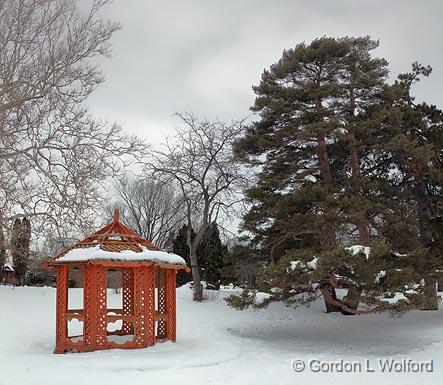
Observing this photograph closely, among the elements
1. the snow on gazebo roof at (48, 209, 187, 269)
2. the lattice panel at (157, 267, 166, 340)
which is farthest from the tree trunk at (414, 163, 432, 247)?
the snow on gazebo roof at (48, 209, 187, 269)

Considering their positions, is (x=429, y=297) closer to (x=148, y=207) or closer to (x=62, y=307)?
(x=62, y=307)

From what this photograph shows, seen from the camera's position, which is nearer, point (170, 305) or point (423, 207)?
point (170, 305)

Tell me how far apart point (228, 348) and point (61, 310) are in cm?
406

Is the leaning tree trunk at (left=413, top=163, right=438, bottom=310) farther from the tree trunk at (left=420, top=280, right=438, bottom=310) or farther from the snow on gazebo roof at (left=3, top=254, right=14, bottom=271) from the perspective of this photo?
the snow on gazebo roof at (left=3, top=254, right=14, bottom=271)

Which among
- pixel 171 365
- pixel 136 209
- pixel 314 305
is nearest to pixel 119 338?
pixel 171 365

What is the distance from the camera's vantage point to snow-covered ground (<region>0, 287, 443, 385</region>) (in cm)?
893

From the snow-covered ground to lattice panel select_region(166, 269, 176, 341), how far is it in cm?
32

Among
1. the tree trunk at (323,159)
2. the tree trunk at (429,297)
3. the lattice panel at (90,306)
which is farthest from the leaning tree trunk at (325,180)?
the lattice panel at (90,306)

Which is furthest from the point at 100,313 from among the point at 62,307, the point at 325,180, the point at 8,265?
the point at 8,265

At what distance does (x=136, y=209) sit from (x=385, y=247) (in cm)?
2816

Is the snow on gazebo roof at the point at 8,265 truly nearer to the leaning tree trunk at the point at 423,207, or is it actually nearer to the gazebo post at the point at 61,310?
the gazebo post at the point at 61,310

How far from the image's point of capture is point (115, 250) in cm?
1102

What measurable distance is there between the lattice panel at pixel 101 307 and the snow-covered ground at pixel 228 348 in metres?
0.49

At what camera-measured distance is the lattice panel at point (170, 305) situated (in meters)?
12.4
